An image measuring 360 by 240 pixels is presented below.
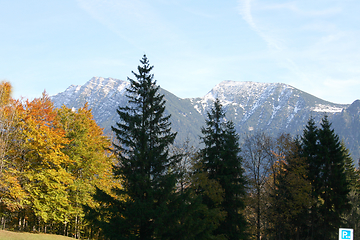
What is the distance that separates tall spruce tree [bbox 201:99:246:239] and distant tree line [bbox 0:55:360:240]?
107 mm

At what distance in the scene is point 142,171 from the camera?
2098 cm

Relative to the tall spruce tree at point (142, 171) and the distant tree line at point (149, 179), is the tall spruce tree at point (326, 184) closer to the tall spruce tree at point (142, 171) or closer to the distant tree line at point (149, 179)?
the distant tree line at point (149, 179)

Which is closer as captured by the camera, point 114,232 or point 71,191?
point 114,232

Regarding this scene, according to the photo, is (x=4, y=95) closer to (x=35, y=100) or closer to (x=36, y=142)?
(x=35, y=100)

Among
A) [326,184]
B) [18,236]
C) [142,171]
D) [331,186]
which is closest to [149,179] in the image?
[142,171]

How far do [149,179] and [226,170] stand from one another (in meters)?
12.4

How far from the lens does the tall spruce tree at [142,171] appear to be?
19.1 m

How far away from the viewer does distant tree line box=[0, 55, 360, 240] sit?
65.6 ft

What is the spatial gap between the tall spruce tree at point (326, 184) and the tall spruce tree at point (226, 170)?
10203 mm

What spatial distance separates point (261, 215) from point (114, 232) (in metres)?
22.1

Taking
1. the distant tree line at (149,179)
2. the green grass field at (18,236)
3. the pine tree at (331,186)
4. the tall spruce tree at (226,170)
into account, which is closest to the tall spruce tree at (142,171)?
the distant tree line at (149,179)

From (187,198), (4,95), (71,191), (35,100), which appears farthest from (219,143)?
(4,95)

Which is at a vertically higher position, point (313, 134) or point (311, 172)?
point (313, 134)

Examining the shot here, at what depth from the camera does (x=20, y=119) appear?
1061 inches
